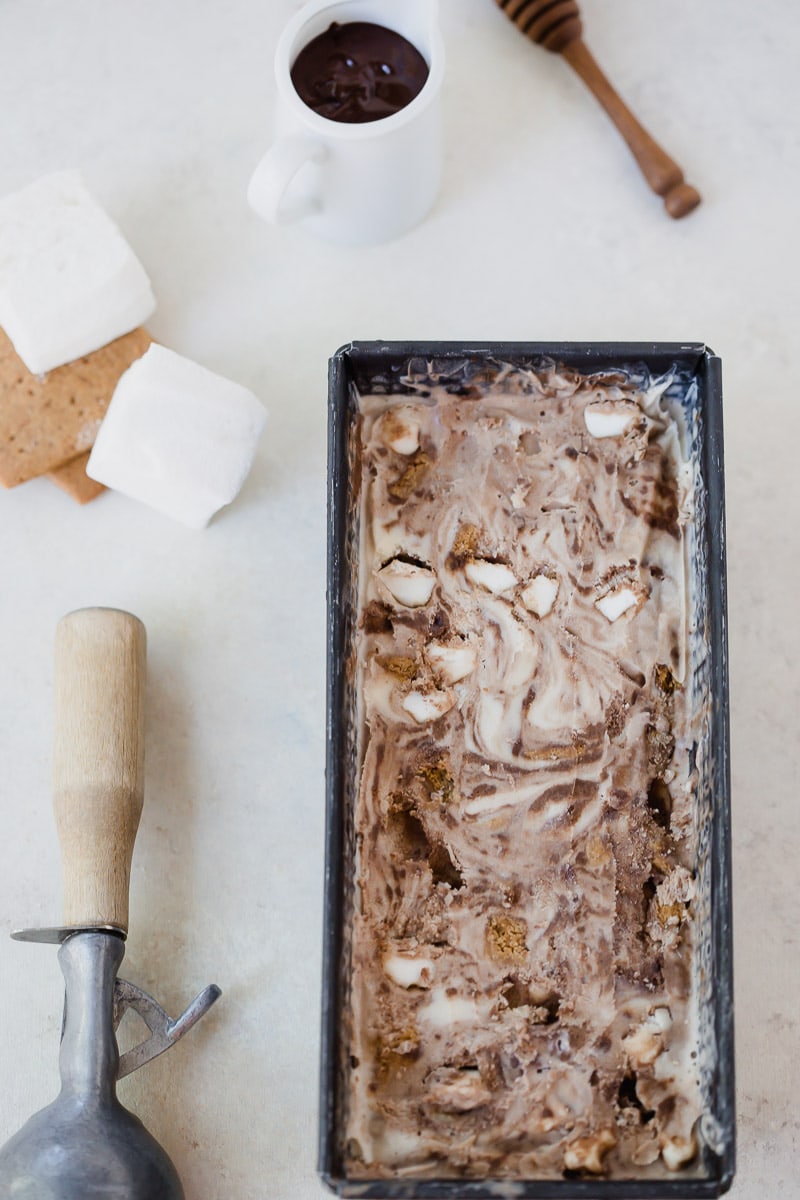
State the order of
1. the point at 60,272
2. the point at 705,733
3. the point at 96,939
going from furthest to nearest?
the point at 60,272 < the point at 96,939 < the point at 705,733

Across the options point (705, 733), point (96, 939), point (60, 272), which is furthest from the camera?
point (60, 272)

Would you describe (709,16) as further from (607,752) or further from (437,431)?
(607,752)

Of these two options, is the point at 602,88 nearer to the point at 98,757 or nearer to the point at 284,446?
the point at 284,446

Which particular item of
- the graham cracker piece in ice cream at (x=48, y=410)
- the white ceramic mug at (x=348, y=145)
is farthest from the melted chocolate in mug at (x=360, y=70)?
the graham cracker piece in ice cream at (x=48, y=410)

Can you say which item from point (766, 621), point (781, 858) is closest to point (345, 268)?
point (766, 621)

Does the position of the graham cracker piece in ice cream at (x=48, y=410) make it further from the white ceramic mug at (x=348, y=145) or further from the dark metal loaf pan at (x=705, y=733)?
the dark metal loaf pan at (x=705, y=733)

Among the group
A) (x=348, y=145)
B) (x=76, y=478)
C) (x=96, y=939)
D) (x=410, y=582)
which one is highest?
(x=348, y=145)

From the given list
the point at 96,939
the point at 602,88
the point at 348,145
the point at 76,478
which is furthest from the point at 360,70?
the point at 96,939

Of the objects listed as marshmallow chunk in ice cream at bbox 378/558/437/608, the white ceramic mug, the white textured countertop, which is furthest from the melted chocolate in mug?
marshmallow chunk in ice cream at bbox 378/558/437/608

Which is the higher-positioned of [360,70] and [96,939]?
[360,70]
